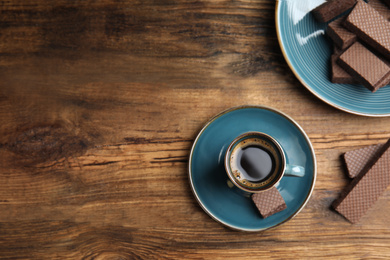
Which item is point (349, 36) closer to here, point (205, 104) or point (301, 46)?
point (301, 46)

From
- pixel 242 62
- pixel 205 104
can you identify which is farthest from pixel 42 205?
pixel 242 62

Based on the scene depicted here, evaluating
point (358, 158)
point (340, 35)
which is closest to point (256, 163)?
point (358, 158)

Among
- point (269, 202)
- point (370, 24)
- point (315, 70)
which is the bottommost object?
point (269, 202)

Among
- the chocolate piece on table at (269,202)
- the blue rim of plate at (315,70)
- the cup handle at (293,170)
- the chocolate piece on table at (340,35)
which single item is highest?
the chocolate piece on table at (340,35)

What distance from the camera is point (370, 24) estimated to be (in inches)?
34.5

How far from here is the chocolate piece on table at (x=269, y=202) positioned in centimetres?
85

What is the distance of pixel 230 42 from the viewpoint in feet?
3.15

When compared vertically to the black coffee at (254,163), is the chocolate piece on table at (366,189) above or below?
below

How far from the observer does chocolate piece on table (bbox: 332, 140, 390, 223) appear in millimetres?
901

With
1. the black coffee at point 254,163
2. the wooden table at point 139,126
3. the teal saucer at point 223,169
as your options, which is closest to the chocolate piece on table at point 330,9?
the wooden table at point 139,126

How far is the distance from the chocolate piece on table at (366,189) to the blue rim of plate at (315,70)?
0.40 ft

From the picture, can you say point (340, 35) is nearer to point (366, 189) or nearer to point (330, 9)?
point (330, 9)

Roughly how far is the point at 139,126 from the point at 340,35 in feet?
1.86

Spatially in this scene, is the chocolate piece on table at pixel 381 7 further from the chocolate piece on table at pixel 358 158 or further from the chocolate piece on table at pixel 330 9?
the chocolate piece on table at pixel 358 158
